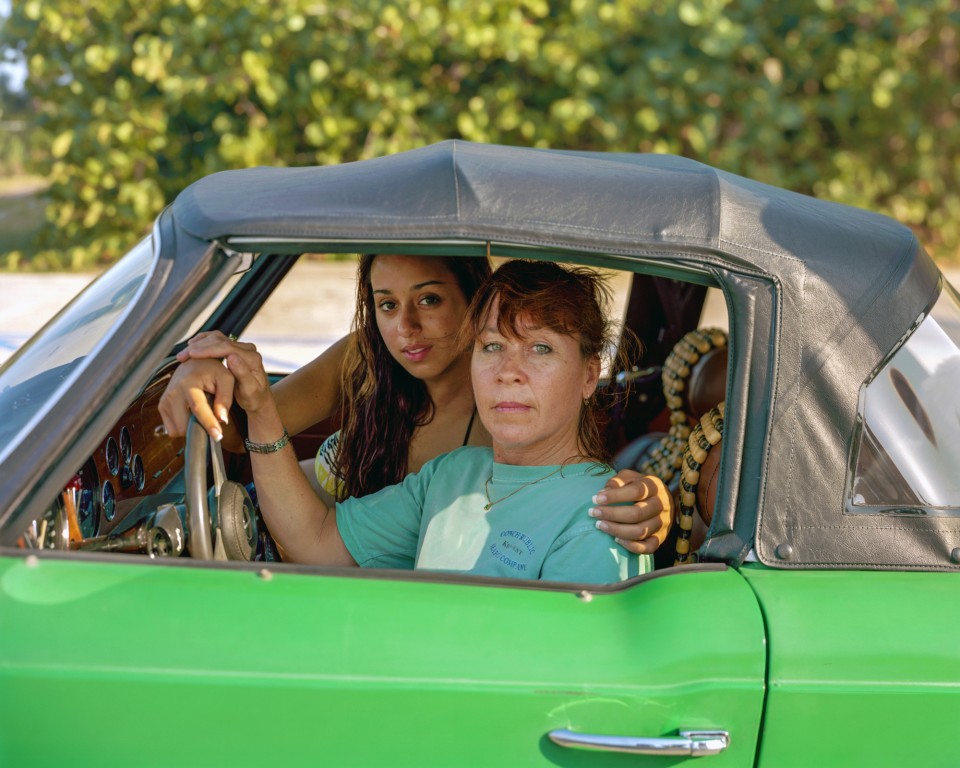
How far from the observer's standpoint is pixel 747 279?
72.5 inches

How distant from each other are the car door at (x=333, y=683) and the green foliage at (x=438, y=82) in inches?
266

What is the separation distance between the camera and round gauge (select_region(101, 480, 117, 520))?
2.30m

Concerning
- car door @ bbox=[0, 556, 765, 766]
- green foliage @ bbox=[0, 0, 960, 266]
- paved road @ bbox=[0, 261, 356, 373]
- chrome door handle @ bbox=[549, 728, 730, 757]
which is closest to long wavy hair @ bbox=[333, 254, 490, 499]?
car door @ bbox=[0, 556, 765, 766]

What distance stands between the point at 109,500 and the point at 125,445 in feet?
0.72

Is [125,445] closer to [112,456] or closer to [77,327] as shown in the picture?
[112,456]

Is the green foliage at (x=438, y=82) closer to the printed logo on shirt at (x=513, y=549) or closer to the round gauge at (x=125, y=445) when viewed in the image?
the round gauge at (x=125, y=445)

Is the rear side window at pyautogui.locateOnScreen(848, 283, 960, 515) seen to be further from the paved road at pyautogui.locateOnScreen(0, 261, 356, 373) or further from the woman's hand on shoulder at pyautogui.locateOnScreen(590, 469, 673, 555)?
the paved road at pyautogui.locateOnScreen(0, 261, 356, 373)

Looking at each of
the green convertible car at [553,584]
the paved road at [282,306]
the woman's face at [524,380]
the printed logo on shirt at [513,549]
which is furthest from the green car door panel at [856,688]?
the paved road at [282,306]

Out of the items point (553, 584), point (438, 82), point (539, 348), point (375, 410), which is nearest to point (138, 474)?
point (375, 410)

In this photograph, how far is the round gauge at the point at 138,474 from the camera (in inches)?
100

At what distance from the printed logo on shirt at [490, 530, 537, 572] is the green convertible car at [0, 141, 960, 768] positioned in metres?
0.25

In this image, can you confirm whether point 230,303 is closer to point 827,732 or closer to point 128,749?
point 128,749

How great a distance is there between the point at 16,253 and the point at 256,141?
2.51 meters

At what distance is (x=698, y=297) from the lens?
135 inches
